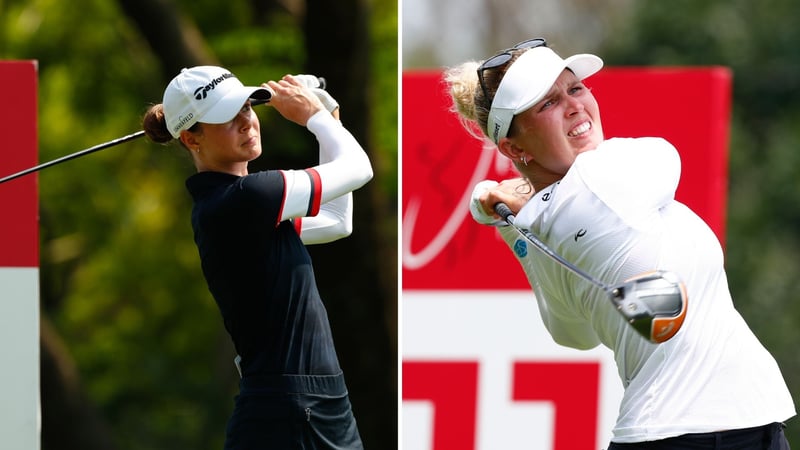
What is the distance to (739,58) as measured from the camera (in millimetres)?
18781

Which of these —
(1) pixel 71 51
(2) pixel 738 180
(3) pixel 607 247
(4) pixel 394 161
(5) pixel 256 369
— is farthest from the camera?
(2) pixel 738 180

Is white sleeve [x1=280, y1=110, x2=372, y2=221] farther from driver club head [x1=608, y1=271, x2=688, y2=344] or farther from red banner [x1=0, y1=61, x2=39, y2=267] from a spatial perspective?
red banner [x1=0, y1=61, x2=39, y2=267]

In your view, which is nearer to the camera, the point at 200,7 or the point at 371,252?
the point at 371,252

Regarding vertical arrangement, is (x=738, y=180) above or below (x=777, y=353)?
above

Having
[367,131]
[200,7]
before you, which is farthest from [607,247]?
[200,7]

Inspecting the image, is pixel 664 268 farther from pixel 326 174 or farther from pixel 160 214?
pixel 160 214

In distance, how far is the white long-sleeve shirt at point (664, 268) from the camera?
11.4ft

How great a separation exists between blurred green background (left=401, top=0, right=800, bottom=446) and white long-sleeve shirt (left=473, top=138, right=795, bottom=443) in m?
9.13

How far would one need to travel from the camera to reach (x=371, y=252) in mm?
8688

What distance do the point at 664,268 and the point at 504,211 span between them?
0.61 m

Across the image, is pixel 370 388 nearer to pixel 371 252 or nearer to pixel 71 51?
pixel 371 252

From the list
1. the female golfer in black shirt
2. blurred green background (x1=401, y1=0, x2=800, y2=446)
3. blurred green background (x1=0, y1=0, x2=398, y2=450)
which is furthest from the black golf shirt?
blurred green background (x1=401, y1=0, x2=800, y2=446)

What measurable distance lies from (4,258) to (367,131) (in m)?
3.49

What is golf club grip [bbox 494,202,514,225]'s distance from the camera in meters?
3.86
